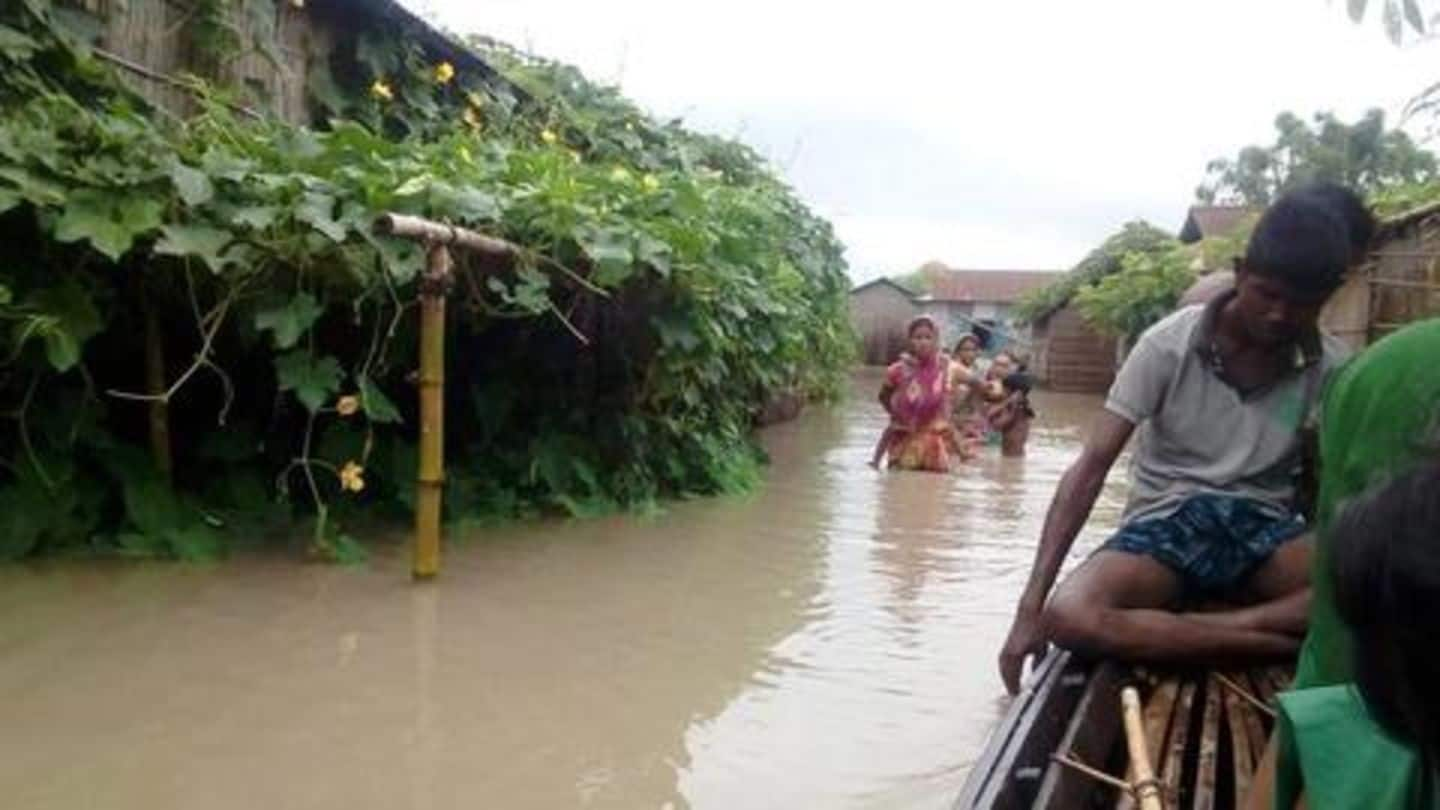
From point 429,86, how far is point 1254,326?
663cm

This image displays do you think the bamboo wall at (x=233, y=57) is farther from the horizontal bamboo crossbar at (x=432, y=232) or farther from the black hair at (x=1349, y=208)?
the black hair at (x=1349, y=208)

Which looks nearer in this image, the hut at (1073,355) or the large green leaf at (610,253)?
the large green leaf at (610,253)

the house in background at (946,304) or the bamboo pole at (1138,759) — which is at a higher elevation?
the house in background at (946,304)

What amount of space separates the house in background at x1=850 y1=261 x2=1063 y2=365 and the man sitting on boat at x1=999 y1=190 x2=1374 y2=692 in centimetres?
2842

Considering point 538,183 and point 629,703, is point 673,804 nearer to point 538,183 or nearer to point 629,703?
point 629,703

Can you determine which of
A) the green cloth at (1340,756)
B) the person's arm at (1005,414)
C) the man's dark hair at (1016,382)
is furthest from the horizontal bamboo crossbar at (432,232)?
the person's arm at (1005,414)

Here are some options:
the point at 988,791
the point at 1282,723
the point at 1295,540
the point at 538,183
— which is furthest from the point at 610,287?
the point at 1282,723

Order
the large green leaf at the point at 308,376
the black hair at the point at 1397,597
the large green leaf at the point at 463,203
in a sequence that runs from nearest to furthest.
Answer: the black hair at the point at 1397,597, the large green leaf at the point at 308,376, the large green leaf at the point at 463,203

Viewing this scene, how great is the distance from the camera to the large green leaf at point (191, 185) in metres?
4.98

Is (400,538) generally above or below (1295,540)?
below

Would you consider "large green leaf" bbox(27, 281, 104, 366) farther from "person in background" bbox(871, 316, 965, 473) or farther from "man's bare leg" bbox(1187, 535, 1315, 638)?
"person in background" bbox(871, 316, 965, 473)

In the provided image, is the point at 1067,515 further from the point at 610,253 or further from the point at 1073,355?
the point at 1073,355

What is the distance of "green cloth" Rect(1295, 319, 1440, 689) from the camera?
55.9 inches

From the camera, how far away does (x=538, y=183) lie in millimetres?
6090
